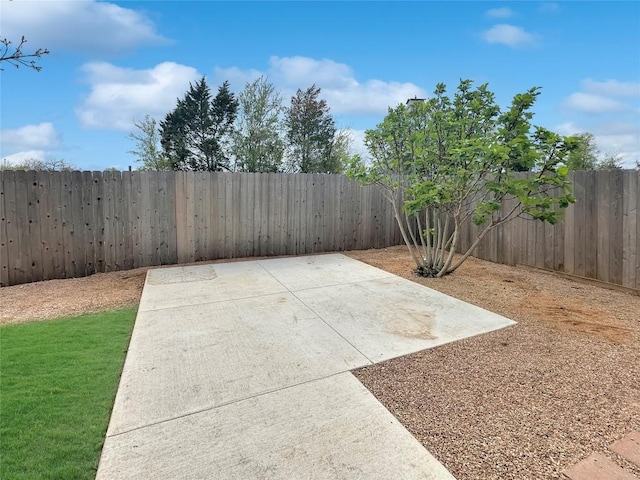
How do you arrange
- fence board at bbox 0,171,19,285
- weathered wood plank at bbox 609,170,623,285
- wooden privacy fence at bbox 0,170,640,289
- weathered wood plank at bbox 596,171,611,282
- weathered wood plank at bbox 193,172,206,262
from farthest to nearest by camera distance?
weathered wood plank at bbox 193,172,206,262, fence board at bbox 0,171,19,285, wooden privacy fence at bbox 0,170,640,289, weathered wood plank at bbox 596,171,611,282, weathered wood plank at bbox 609,170,623,285

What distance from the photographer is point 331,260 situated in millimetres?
6441

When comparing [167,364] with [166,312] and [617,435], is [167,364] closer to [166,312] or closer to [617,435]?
[166,312]

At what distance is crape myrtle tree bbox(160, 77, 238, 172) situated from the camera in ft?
42.0

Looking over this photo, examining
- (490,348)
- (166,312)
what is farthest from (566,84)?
(166,312)

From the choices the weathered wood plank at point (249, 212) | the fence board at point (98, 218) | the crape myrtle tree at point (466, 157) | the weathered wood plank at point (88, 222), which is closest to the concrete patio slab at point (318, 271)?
the weathered wood plank at point (249, 212)

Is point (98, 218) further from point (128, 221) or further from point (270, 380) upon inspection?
point (270, 380)

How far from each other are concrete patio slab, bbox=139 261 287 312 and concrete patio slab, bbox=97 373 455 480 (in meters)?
2.29

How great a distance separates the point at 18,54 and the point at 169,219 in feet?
15.5

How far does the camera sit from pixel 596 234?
4.64m

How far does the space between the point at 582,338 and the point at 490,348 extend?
91 cm

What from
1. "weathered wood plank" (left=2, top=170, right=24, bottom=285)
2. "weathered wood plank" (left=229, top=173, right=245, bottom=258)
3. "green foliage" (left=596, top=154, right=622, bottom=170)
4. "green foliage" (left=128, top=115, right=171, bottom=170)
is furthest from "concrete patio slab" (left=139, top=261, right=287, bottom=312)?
"green foliage" (left=596, top=154, right=622, bottom=170)

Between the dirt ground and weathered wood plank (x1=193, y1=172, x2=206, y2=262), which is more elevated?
weathered wood plank (x1=193, y1=172, x2=206, y2=262)

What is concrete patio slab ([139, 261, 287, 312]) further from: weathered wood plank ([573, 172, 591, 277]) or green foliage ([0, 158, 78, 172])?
green foliage ([0, 158, 78, 172])

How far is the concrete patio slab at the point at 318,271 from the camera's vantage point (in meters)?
4.89
